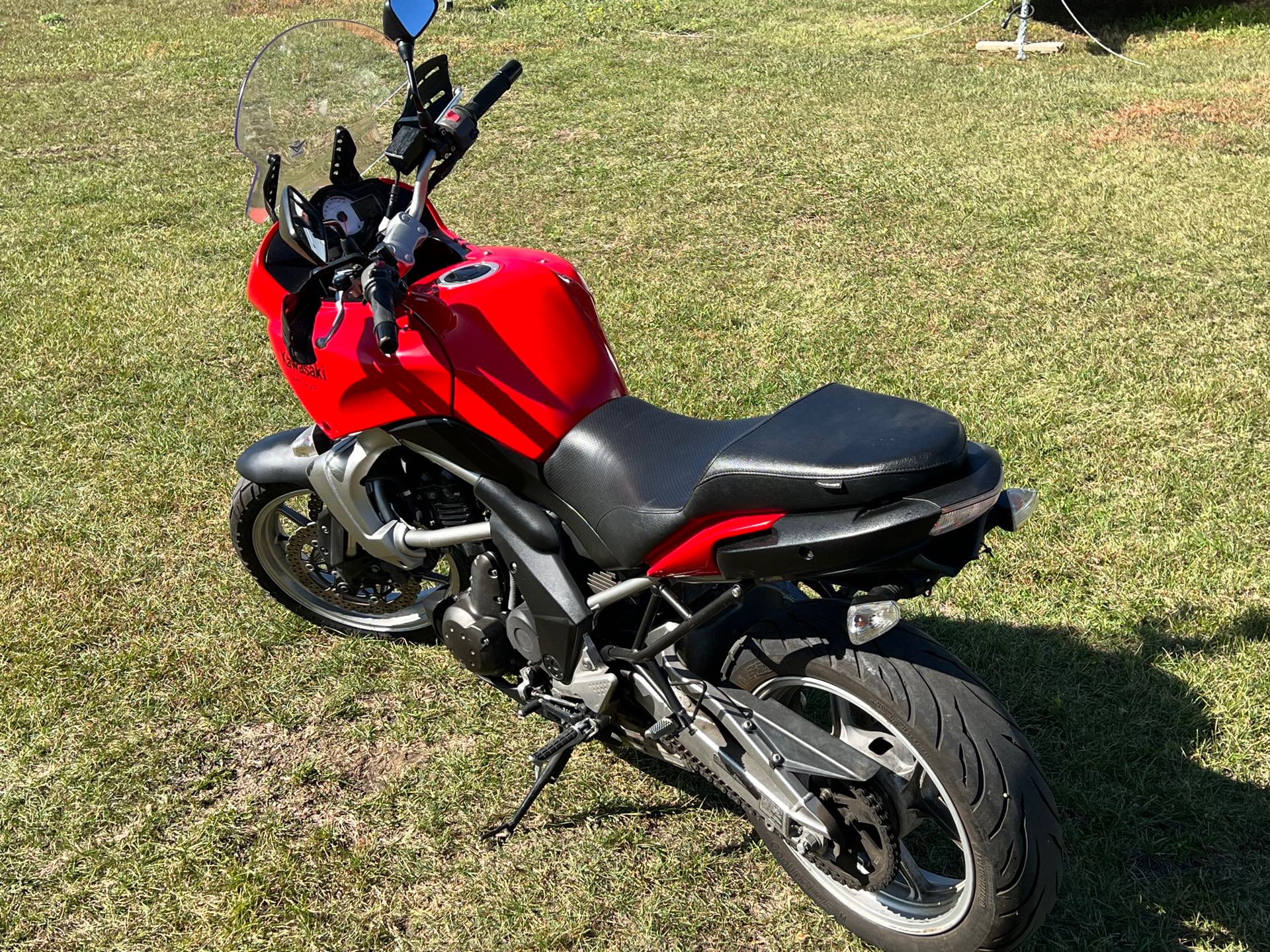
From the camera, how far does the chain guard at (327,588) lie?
12.2 feet

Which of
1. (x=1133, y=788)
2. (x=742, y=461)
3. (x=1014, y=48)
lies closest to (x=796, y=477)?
(x=742, y=461)

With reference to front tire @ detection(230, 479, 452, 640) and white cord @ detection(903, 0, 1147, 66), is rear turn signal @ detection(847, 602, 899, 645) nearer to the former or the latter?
front tire @ detection(230, 479, 452, 640)

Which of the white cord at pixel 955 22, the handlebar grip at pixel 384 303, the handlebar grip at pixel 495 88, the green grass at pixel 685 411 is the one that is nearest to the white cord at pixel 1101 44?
the green grass at pixel 685 411

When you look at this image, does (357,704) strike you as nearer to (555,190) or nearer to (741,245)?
(741,245)

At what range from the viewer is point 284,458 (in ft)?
11.2

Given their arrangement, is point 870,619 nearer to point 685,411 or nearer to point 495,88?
point 495,88

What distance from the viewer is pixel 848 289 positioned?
20.4 ft

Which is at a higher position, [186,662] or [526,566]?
[526,566]

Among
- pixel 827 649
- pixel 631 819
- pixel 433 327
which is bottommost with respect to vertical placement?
pixel 631 819

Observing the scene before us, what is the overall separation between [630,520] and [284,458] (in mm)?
1390

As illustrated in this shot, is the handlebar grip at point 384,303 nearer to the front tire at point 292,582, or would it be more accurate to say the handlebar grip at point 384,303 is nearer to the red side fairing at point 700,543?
the red side fairing at point 700,543

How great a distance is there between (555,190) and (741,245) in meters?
1.81

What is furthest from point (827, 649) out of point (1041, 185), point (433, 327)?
point (1041, 185)

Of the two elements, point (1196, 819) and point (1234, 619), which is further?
point (1234, 619)
